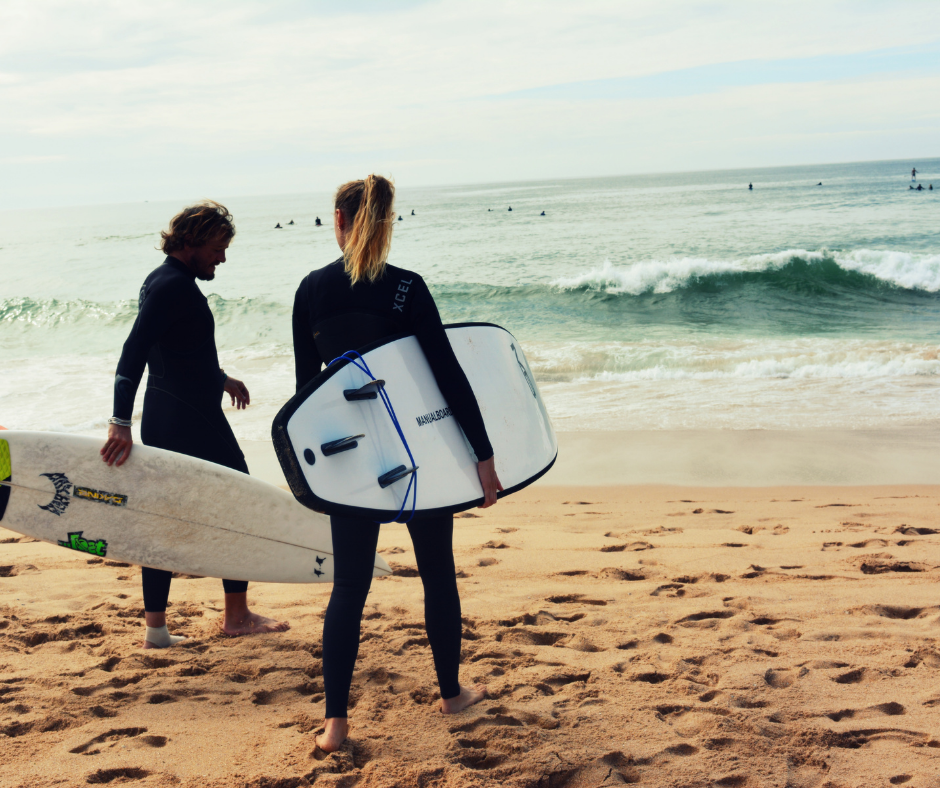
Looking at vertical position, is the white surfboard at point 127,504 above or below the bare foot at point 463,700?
above

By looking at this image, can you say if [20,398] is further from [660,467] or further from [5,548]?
[660,467]

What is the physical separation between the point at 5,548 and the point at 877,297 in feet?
52.3

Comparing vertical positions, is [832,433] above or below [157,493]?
below

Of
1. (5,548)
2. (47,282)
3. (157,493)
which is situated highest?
(47,282)

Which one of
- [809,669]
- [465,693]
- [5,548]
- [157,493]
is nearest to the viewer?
[465,693]

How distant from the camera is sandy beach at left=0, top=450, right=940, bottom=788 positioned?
5.94 feet

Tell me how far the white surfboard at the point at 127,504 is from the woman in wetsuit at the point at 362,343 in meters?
1.10

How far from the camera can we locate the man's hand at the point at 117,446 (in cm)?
237

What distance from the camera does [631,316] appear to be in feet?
47.1

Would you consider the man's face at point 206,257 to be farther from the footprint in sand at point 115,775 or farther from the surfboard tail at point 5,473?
the footprint in sand at point 115,775

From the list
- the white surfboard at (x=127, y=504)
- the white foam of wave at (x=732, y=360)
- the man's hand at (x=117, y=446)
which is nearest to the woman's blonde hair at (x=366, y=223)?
the man's hand at (x=117, y=446)

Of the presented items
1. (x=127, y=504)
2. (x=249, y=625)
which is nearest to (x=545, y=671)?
(x=249, y=625)

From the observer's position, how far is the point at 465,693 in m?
2.13

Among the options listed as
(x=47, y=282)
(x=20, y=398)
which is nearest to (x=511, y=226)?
(x=47, y=282)
